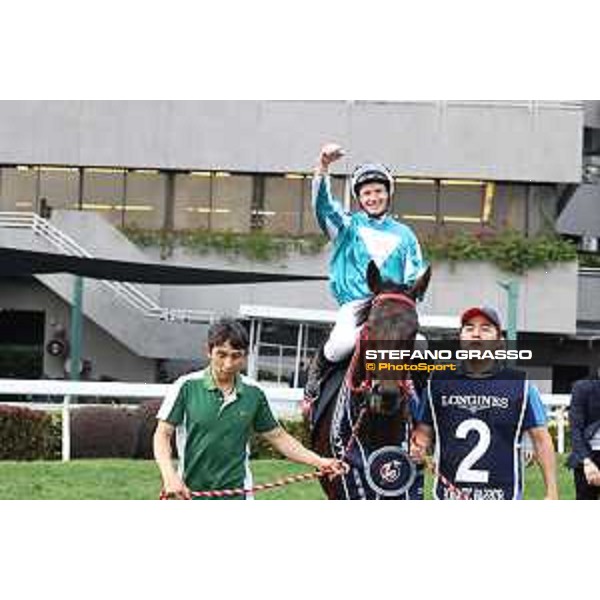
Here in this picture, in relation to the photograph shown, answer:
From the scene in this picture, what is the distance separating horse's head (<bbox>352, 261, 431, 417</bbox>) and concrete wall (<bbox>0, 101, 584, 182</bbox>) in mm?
556

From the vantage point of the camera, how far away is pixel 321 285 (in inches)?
256

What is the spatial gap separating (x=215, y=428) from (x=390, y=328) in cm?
87

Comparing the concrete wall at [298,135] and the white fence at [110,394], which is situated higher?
the concrete wall at [298,135]

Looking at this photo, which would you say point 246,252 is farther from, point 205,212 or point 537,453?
point 537,453

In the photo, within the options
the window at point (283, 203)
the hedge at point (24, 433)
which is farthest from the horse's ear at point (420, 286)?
the hedge at point (24, 433)

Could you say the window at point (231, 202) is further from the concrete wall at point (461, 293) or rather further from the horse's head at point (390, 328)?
the horse's head at point (390, 328)

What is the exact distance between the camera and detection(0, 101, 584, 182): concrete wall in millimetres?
6547

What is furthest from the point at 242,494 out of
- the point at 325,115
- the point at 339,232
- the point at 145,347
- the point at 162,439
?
the point at 325,115

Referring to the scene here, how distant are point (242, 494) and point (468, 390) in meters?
1.05

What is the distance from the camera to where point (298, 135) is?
259 inches

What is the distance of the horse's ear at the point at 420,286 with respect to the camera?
20.9 feet

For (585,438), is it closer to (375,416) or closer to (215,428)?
(375,416)

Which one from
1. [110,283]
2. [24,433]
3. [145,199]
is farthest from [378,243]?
[24,433]
